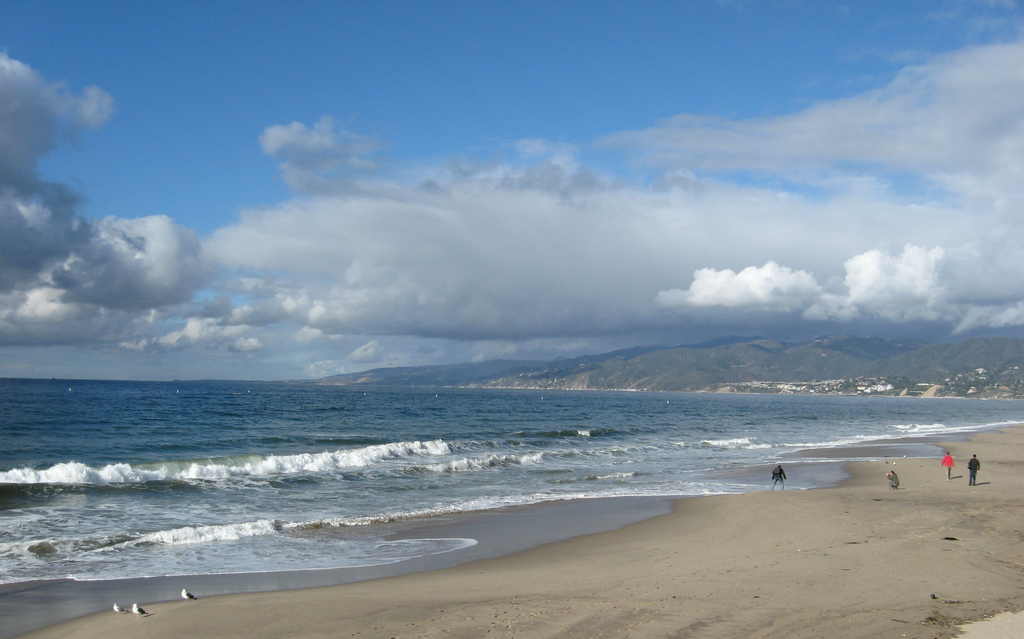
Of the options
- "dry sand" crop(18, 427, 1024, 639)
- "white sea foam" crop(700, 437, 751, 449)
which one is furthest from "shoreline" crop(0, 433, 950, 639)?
"white sea foam" crop(700, 437, 751, 449)

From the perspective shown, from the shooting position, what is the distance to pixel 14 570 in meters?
12.7

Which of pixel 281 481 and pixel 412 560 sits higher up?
pixel 412 560

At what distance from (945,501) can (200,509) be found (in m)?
25.0

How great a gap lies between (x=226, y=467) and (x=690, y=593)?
24843mm

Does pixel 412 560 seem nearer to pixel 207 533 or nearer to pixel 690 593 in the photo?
pixel 207 533

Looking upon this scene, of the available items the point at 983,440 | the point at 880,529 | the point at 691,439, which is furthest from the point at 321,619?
the point at 983,440

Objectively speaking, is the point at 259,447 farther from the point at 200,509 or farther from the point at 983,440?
the point at 983,440

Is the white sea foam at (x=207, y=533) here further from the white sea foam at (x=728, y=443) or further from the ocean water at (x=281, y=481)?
the white sea foam at (x=728, y=443)

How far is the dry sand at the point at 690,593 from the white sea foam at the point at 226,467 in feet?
58.4

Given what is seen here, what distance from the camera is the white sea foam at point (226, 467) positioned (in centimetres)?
2417

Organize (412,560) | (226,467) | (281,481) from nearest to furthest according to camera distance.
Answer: (412,560) < (281,481) < (226,467)

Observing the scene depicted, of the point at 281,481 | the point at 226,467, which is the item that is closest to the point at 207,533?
the point at 281,481

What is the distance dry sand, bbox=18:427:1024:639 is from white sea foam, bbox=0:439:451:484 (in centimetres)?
1780

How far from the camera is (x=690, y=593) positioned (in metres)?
10.2
